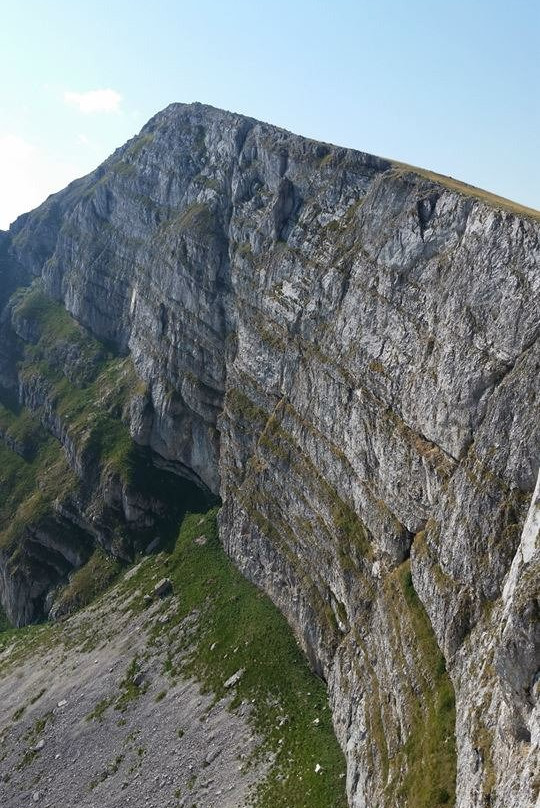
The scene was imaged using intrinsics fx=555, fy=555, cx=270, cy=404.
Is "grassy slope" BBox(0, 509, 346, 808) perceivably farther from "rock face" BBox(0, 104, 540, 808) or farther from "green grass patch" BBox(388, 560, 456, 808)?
"green grass patch" BBox(388, 560, 456, 808)

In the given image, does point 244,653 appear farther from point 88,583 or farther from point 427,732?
point 88,583

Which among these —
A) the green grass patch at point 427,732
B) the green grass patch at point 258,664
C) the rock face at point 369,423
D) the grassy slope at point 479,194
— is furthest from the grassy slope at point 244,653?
the grassy slope at point 479,194

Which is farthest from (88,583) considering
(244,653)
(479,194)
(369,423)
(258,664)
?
(479,194)

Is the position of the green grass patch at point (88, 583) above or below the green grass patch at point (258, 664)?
below

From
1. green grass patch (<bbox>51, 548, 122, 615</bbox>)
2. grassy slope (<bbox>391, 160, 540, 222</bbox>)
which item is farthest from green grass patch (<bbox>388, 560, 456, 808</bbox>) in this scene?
green grass patch (<bbox>51, 548, 122, 615</bbox>)

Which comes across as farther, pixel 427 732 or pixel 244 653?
pixel 244 653

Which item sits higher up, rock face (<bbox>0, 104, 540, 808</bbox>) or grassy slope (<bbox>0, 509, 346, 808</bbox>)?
rock face (<bbox>0, 104, 540, 808</bbox>)

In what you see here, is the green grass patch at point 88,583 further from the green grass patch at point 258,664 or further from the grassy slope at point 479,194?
the grassy slope at point 479,194

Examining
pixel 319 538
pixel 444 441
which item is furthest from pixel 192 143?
pixel 444 441

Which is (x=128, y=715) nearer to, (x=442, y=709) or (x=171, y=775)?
(x=171, y=775)
